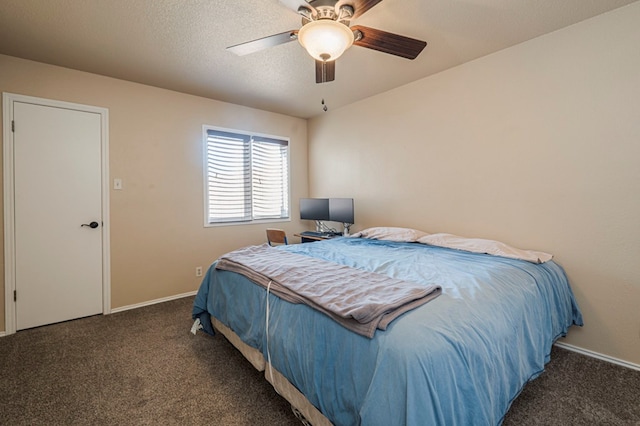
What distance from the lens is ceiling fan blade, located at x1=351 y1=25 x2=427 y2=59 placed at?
1727 mm

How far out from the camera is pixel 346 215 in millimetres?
3742

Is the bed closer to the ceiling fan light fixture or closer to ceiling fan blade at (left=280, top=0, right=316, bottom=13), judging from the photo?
the ceiling fan light fixture

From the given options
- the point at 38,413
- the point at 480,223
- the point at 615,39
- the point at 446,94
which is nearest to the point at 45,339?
the point at 38,413

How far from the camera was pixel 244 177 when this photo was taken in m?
4.05

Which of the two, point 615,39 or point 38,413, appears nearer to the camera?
point 38,413

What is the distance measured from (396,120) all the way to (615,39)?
6.02ft

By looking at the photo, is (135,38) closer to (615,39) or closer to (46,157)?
(46,157)

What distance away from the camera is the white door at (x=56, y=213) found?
2588 millimetres

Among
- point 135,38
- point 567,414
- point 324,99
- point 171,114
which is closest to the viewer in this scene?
point 567,414

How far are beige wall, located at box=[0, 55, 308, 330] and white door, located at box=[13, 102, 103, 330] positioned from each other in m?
0.14

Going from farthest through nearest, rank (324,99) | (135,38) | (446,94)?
(324,99) < (446,94) < (135,38)

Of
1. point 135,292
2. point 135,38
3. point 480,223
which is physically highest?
point 135,38

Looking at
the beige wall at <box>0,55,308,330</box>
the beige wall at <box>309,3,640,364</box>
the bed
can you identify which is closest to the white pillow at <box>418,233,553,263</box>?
the bed

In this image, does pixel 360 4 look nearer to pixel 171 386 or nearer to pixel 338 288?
pixel 338 288
